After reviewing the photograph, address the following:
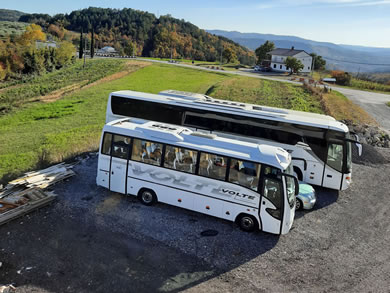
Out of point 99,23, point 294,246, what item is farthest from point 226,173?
point 99,23

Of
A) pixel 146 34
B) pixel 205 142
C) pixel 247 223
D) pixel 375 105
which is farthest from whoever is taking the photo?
pixel 146 34

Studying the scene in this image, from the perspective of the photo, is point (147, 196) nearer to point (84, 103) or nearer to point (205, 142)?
point (205, 142)

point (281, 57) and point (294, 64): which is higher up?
point (281, 57)

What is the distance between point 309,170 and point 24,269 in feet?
44.4

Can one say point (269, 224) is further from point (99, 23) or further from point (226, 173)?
point (99, 23)

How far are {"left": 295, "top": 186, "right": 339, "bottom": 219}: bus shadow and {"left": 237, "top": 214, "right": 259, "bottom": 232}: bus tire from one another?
3.02 m

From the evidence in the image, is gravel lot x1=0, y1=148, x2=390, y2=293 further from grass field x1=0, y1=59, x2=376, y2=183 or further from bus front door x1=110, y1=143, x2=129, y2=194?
grass field x1=0, y1=59, x2=376, y2=183

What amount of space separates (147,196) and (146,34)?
553ft

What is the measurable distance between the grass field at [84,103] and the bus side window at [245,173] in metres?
12.0

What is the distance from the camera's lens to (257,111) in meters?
17.5

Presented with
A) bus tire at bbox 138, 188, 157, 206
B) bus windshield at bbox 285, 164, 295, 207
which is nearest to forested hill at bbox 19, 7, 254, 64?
bus tire at bbox 138, 188, 157, 206

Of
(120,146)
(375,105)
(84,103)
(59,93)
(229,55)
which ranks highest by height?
(229,55)

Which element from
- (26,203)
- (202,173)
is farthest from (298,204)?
(26,203)

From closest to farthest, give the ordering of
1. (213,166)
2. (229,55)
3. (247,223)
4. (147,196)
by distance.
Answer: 1. (247,223)
2. (213,166)
3. (147,196)
4. (229,55)
